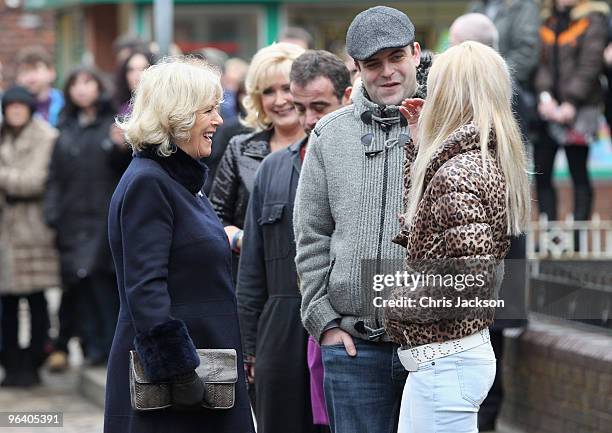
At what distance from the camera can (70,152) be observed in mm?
10359

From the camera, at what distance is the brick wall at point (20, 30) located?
57.4 ft

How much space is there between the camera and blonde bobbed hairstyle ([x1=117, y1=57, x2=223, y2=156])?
489 centimetres

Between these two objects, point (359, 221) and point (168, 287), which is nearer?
point (168, 287)

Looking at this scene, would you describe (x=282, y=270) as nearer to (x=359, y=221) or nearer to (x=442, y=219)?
(x=359, y=221)

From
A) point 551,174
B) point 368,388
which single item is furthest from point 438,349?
point 551,174

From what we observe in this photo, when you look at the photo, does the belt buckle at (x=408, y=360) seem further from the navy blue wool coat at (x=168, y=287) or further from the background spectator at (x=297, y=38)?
the background spectator at (x=297, y=38)

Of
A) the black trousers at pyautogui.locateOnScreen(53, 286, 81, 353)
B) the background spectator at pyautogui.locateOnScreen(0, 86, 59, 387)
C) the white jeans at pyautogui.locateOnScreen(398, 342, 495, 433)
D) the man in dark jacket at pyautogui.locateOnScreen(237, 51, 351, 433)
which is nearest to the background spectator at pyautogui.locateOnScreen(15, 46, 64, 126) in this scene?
the background spectator at pyautogui.locateOnScreen(0, 86, 59, 387)

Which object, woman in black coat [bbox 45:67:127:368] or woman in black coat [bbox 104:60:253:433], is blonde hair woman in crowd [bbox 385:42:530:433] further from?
woman in black coat [bbox 45:67:127:368]

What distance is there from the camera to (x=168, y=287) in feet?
15.9

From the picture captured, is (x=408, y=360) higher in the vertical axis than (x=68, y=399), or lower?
higher

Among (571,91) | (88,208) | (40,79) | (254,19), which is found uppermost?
(254,19)

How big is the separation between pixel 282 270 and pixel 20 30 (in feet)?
40.9

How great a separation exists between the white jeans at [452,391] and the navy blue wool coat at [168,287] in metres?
0.80

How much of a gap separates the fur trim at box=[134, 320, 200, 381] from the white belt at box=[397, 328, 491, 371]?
2.45 feet
